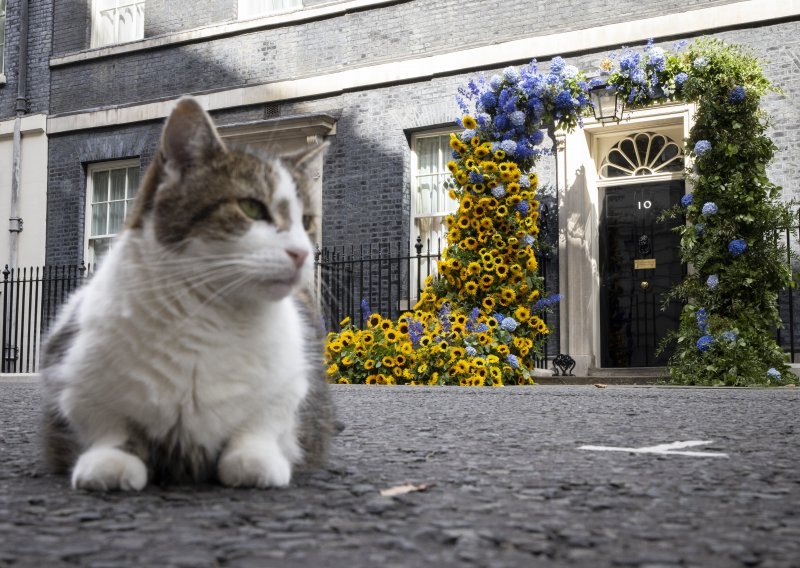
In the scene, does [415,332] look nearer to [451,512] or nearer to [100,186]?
[100,186]

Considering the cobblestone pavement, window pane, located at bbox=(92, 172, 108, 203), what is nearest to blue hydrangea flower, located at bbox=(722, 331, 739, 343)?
the cobblestone pavement

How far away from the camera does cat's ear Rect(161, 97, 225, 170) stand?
218cm

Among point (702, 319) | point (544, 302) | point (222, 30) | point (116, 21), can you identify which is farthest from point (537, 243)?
point (116, 21)

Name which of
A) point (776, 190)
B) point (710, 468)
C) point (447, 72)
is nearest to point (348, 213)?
point (447, 72)

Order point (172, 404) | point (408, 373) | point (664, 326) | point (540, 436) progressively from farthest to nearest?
point (664, 326) → point (408, 373) → point (540, 436) → point (172, 404)

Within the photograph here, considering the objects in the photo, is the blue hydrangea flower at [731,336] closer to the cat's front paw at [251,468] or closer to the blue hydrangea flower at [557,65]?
the blue hydrangea flower at [557,65]

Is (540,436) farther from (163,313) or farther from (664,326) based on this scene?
(664,326)

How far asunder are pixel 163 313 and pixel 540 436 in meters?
2.24

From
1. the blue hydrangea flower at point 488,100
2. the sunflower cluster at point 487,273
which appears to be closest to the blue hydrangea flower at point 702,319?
the sunflower cluster at point 487,273

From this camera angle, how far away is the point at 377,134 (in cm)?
1300

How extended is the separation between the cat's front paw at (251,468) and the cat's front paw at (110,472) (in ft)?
0.66

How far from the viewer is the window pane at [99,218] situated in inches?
594

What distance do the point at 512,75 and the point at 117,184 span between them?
24.5 ft

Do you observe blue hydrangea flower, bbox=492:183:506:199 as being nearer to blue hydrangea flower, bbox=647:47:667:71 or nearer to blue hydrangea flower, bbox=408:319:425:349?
blue hydrangea flower, bbox=408:319:425:349
